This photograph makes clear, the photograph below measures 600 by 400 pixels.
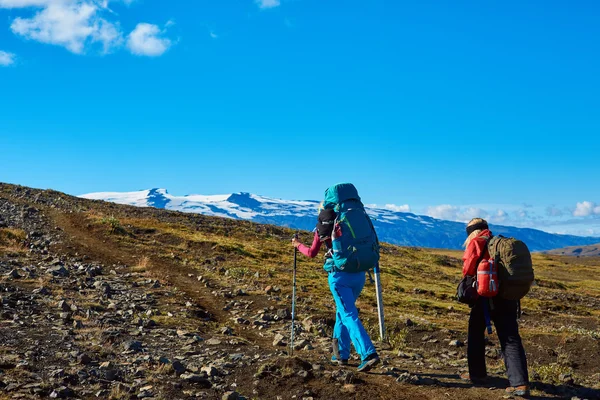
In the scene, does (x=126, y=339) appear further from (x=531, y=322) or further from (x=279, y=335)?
(x=531, y=322)

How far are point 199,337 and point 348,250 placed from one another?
16.1ft

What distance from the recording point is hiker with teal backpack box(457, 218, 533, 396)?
895cm

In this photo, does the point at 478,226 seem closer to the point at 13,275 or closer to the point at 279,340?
the point at 279,340

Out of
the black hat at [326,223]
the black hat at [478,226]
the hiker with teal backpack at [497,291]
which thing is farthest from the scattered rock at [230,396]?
the black hat at [478,226]

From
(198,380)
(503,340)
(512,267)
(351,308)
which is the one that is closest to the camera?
(198,380)

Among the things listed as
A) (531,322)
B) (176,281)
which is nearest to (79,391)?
(176,281)

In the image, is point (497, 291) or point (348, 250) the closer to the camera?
point (497, 291)

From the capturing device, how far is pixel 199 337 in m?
12.2

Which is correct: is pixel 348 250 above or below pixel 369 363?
above

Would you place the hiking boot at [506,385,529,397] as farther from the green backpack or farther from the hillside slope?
the green backpack

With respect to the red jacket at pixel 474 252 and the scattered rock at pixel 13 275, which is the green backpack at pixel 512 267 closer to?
the red jacket at pixel 474 252

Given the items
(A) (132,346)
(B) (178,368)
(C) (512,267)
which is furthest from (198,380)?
(C) (512,267)

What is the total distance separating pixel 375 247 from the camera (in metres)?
9.81

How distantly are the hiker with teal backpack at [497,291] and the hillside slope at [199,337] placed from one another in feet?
1.74
